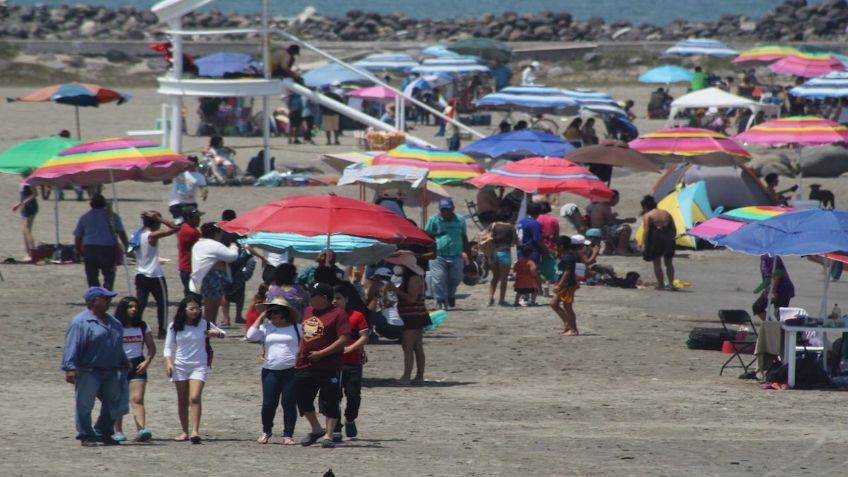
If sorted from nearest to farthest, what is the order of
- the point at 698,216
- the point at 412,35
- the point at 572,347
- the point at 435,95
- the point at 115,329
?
the point at 115,329 → the point at 572,347 → the point at 698,216 → the point at 435,95 → the point at 412,35

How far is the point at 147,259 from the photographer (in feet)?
49.2

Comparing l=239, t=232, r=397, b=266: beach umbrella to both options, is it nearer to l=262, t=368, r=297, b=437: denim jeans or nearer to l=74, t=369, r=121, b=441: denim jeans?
l=262, t=368, r=297, b=437: denim jeans

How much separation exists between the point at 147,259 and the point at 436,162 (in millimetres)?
5136

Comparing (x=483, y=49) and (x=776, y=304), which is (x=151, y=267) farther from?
(x=483, y=49)

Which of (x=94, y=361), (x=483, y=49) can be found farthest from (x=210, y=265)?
(x=483, y=49)

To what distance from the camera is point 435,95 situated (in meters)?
40.9

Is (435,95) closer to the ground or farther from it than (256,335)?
closer to the ground

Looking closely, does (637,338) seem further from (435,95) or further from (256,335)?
(435,95)

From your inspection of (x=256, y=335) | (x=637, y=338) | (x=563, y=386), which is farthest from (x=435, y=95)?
(x=256, y=335)

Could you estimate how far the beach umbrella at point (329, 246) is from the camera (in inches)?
525

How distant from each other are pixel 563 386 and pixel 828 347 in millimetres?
2555

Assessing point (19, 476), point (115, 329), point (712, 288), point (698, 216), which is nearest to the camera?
point (19, 476)

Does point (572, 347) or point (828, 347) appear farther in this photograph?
point (572, 347)

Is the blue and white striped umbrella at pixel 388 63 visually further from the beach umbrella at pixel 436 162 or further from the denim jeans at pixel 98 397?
the denim jeans at pixel 98 397
